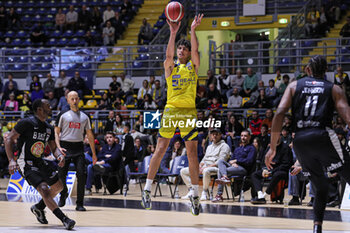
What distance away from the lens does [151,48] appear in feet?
64.4

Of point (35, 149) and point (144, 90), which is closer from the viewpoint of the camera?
point (35, 149)

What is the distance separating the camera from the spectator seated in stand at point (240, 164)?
12062mm

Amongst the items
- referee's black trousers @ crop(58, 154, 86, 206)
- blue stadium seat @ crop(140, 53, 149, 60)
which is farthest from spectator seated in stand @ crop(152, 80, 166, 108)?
referee's black trousers @ crop(58, 154, 86, 206)

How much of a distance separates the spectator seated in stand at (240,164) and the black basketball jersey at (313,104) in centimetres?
588

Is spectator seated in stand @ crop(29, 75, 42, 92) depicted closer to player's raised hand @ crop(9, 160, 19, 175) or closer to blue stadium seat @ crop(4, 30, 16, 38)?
blue stadium seat @ crop(4, 30, 16, 38)

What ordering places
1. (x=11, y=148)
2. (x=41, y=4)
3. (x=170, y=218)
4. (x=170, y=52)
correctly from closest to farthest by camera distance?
(x=11, y=148) → (x=170, y=52) → (x=170, y=218) → (x=41, y=4)

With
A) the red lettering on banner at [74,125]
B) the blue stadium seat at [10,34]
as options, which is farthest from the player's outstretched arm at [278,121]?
the blue stadium seat at [10,34]

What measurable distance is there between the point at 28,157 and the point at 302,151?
11.5ft

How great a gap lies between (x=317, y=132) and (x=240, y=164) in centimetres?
633

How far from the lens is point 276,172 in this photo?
11.6 metres

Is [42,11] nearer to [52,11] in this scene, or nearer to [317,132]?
[52,11]

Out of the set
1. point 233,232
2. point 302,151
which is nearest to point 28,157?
point 233,232

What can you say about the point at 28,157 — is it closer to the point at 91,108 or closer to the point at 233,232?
the point at 233,232

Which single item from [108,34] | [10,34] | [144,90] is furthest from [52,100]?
[10,34]
